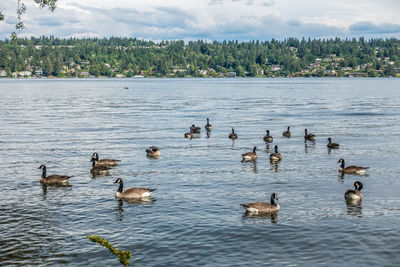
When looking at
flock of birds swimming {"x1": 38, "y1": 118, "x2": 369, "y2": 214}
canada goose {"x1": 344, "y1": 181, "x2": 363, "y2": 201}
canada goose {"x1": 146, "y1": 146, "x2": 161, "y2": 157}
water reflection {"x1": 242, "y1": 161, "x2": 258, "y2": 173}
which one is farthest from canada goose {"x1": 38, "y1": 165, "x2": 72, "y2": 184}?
canada goose {"x1": 344, "y1": 181, "x2": 363, "y2": 201}

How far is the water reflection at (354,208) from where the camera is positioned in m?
27.8

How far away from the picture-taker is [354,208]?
28859mm

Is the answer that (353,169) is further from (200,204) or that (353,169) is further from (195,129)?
(195,129)

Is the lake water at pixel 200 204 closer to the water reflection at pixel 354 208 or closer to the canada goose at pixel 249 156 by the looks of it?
the water reflection at pixel 354 208

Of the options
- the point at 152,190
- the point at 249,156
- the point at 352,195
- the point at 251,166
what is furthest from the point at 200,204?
the point at 249,156

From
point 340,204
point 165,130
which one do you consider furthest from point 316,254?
point 165,130

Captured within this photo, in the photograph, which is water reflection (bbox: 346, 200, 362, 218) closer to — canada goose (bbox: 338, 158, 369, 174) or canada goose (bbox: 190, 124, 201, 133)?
canada goose (bbox: 338, 158, 369, 174)

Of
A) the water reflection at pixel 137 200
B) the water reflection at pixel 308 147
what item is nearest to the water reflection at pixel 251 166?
the water reflection at pixel 308 147

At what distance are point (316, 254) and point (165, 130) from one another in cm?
4845

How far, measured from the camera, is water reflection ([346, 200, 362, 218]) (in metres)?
27.8

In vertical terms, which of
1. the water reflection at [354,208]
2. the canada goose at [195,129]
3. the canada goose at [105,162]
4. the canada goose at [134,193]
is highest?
the canada goose at [195,129]

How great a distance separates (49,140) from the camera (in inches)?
2247

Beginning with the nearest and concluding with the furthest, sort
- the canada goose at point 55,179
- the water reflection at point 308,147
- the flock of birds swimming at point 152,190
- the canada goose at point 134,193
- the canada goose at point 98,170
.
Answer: the flock of birds swimming at point 152,190 < the canada goose at point 134,193 < the canada goose at point 55,179 < the canada goose at point 98,170 < the water reflection at point 308,147

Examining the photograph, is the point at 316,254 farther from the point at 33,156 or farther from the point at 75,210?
the point at 33,156
